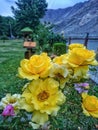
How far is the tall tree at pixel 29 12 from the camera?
1162 inches

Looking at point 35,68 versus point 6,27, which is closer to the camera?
point 35,68

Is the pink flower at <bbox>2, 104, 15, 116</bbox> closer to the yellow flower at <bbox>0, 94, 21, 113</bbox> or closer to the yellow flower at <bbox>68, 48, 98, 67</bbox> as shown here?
the yellow flower at <bbox>0, 94, 21, 113</bbox>

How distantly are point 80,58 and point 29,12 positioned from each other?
29.0 m

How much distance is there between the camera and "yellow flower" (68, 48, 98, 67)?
3.23ft

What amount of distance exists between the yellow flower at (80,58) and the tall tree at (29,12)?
93.4ft

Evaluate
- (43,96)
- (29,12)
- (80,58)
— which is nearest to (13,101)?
(43,96)

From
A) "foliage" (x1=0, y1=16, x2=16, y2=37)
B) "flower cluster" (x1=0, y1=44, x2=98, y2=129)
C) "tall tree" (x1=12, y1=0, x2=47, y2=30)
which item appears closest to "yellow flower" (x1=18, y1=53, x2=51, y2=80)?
"flower cluster" (x1=0, y1=44, x2=98, y2=129)

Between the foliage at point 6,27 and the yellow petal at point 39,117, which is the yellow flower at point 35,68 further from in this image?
the foliage at point 6,27

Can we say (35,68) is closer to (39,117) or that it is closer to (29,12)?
(39,117)

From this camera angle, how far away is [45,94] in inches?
39.1

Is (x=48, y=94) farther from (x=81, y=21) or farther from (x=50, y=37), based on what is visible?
(x=81, y=21)

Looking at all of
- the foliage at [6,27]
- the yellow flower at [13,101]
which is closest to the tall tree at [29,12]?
the foliage at [6,27]

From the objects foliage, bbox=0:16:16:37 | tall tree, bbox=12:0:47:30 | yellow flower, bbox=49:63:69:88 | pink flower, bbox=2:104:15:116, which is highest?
yellow flower, bbox=49:63:69:88

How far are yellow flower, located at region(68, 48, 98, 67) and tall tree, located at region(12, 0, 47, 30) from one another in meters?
28.5
